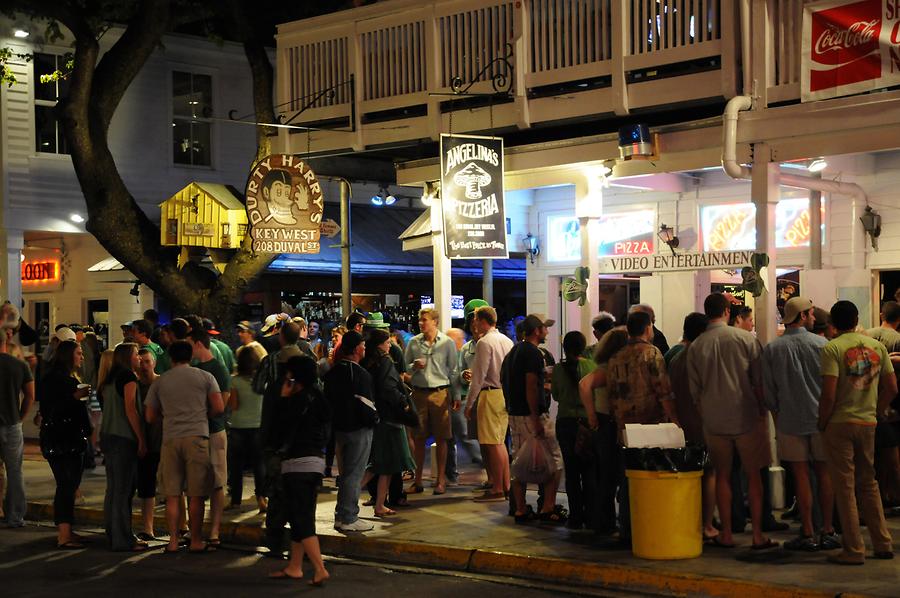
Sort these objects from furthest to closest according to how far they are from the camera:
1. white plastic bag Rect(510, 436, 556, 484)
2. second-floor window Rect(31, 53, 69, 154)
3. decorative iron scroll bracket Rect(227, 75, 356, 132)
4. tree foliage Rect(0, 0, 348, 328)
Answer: second-floor window Rect(31, 53, 69, 154) → tree foliage Rect(0, 0, 348, 328) → decorative iron scroll bracket Rect(227, 75, 356, 132) → white plastic bag Rect(510, 436, 556, 484)

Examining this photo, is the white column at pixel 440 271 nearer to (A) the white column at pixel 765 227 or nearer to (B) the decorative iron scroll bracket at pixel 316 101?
(B) the decorative iron scroll bracket at pixel 316 101

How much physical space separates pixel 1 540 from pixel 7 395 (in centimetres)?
151

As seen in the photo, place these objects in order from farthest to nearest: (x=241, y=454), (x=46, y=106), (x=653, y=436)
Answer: (x=46, y=106), (x=241, y=454), (x=653, y=436)

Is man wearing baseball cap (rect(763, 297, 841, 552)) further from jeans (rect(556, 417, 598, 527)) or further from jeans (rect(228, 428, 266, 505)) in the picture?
jeans (rect(228, 428, 266, 505))

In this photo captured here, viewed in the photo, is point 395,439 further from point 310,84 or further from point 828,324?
point 310,84

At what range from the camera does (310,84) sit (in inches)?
655

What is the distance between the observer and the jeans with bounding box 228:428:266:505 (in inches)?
501

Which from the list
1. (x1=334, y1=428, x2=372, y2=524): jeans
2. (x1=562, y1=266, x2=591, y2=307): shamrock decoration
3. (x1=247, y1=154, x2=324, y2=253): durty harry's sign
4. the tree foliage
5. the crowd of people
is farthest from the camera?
the tree foliage

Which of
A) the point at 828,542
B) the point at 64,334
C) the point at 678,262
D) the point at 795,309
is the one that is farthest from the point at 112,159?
the point at 828,542

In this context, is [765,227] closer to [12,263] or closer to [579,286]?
[579,286]

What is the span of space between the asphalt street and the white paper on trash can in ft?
4.13

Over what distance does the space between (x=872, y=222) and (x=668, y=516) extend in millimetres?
7091

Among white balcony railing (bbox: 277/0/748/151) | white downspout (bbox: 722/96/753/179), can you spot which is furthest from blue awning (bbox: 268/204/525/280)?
white downspout (bbox: 722/96/753/179)

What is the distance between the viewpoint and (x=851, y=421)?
29.6ft
